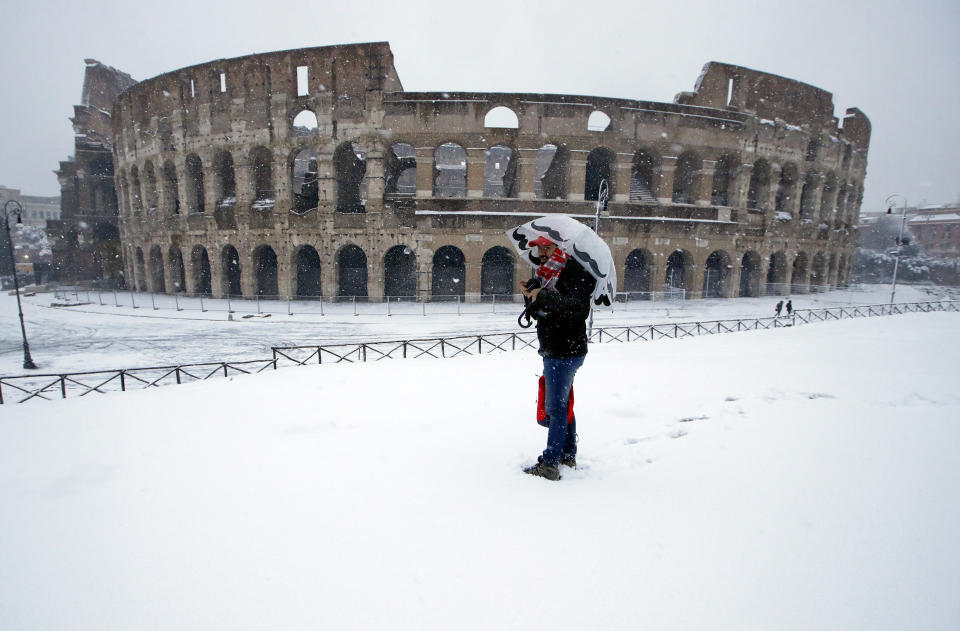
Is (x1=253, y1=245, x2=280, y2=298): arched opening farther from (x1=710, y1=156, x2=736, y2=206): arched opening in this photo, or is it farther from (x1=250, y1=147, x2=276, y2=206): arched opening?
(x1=710, y1=156, x2=736, y2=206): arched opening

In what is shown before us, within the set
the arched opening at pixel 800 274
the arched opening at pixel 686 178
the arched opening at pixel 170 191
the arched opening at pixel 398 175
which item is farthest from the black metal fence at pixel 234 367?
the arched opening at pixel 170 191

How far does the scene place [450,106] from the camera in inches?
835

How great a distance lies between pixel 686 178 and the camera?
2481 cm

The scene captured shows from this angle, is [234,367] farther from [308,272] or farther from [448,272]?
[308,272]

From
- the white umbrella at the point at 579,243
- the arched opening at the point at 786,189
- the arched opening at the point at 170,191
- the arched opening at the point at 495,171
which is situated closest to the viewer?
the white umbrella at the point at 579,243

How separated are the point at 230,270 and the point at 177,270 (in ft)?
12.0

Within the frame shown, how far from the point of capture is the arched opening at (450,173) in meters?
25.7

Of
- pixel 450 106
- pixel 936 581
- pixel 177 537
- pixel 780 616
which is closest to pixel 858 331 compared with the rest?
pixel 936 581

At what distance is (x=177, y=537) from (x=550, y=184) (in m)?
24.7

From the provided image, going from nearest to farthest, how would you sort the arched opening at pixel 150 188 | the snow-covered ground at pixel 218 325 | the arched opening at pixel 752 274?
the snow-covered ground at pixel 218 325
the arched opening at pixel 752 274
the arched opening at pixel 150 188

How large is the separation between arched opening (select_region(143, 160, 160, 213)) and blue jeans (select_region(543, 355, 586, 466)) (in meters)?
32.8

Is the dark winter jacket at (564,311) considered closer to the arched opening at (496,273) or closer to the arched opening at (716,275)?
the arched opening at (496,273)

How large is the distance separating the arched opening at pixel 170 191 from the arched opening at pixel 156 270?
2925 millimetres

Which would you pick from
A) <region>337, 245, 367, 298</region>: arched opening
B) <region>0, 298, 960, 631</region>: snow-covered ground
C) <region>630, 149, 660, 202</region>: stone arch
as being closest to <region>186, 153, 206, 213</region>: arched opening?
<region>337, 245, 367, 298</region>: arched opening
